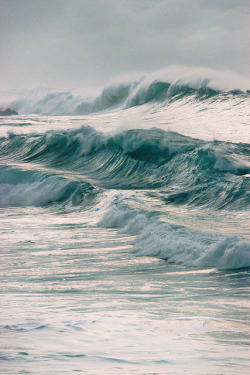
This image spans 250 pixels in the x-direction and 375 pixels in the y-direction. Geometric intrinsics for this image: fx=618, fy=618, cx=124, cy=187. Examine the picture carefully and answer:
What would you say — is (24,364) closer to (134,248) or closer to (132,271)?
(132,271)

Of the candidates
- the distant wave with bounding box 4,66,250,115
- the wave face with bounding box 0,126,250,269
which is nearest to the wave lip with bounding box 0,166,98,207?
the wave face with bounding box 0,126,250,269

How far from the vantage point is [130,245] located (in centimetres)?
802

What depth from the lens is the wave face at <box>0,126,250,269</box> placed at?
7.37 metres

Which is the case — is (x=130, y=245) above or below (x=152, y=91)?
below

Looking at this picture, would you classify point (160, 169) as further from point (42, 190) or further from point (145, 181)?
point (42, 190)

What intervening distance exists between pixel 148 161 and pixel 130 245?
306 inches

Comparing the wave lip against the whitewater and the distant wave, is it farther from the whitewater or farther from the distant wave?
the distant wave

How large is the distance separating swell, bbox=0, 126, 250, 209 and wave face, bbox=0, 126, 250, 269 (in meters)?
0.02

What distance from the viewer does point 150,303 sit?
479 cm

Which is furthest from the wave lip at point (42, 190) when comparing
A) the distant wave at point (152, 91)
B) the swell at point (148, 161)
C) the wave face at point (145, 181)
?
the distant wave at point (152, 91)

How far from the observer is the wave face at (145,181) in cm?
737

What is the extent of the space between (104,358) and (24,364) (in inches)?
17.4

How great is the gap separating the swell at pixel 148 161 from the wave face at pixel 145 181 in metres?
0.02

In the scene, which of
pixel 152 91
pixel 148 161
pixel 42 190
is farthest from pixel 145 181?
pixel 152 91
